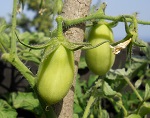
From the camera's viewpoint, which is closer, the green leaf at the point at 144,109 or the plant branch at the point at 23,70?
the plant branch at the point at 23,70

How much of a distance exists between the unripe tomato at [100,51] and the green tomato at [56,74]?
0.16m

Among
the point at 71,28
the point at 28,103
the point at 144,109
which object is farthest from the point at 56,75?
the point at 28,103

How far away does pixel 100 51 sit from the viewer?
864mm

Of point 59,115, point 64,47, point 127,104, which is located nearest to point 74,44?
point 64,47

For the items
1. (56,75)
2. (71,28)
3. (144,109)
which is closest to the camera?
(56,75)

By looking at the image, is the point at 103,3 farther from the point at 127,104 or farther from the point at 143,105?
the point at 127,104

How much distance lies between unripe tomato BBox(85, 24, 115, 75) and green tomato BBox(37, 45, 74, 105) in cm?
16

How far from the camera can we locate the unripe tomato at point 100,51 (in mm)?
865

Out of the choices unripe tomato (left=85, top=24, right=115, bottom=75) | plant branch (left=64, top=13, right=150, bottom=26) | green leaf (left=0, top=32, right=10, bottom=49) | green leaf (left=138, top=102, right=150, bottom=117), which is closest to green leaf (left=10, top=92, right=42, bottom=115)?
green leaf (left=0, top=32, right=10, bottom=49)

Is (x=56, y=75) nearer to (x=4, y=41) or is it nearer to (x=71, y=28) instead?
(x=71, y=28)

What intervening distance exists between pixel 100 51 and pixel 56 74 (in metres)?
0.19

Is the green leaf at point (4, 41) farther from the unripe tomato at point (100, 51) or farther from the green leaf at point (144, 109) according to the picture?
the green leaf at point (144, 109)

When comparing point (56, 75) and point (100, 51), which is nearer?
point (56, 75)

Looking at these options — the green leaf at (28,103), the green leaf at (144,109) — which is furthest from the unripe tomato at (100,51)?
the green leaf at (28,103)
